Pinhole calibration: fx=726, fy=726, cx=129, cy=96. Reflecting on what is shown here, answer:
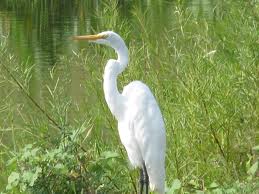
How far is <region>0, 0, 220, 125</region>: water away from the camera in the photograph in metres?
9.35

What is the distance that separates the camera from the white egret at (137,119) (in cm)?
459

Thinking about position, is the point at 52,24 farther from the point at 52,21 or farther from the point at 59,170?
the point at 59,170

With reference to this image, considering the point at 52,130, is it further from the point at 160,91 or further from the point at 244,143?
the point at 244,143

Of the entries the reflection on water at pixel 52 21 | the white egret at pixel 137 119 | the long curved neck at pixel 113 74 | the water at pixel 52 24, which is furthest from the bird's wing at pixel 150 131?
the reflection on water at pixel 52 21

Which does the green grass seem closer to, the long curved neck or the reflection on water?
the long curved neck

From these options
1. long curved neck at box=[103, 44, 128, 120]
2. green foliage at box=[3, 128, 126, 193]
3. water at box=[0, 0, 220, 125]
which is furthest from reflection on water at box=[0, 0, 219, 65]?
green foliage at box=[3, 128, 126, 193]

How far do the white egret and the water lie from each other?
2.11 m

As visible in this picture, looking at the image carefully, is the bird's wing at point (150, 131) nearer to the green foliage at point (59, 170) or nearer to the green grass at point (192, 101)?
the green grass at point (192, 101)

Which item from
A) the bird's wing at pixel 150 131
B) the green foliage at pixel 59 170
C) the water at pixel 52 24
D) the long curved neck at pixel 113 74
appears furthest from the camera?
the water at pixel 52 24

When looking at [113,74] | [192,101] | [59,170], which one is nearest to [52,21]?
Result: [192,101]

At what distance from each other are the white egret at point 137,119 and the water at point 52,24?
211 cm

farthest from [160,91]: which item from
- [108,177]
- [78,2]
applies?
[78,2]

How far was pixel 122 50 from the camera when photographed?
469 centimetres

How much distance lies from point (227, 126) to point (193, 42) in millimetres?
765
